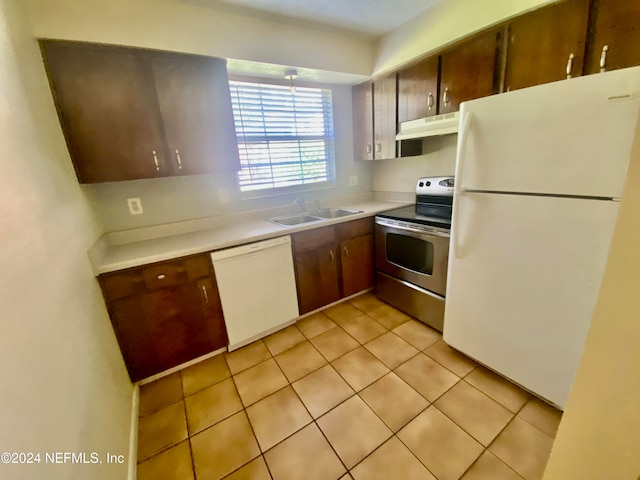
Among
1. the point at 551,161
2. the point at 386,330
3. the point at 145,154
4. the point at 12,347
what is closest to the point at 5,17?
the point at 145,154

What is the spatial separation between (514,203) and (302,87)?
217cm

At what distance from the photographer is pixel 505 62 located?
1620 mm

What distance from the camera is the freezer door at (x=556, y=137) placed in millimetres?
1008

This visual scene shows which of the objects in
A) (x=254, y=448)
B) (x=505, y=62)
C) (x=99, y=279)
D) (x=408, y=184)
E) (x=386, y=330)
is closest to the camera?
(x=254, y=448)

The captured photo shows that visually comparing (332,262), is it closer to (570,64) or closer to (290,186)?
(290,186)

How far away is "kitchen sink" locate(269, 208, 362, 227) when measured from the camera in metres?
2.51

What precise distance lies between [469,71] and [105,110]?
2.42 metres

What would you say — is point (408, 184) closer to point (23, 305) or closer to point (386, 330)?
point (386, 330)

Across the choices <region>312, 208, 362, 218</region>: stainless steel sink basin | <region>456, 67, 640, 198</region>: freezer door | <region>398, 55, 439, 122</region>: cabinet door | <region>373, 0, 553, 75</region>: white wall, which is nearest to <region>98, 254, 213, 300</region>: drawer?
<region>312, 208, 362, 218</region>: stainless steel sink basin

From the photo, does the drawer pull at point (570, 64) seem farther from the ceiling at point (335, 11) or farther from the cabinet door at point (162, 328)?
the cabinet door at point (162, 328)

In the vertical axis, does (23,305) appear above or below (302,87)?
below

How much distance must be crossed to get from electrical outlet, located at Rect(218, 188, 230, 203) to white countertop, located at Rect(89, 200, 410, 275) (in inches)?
5.7

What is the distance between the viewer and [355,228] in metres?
2.43

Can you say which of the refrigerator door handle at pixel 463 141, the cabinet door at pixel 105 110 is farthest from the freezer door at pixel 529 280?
the cabinet door at pixel 105 110
